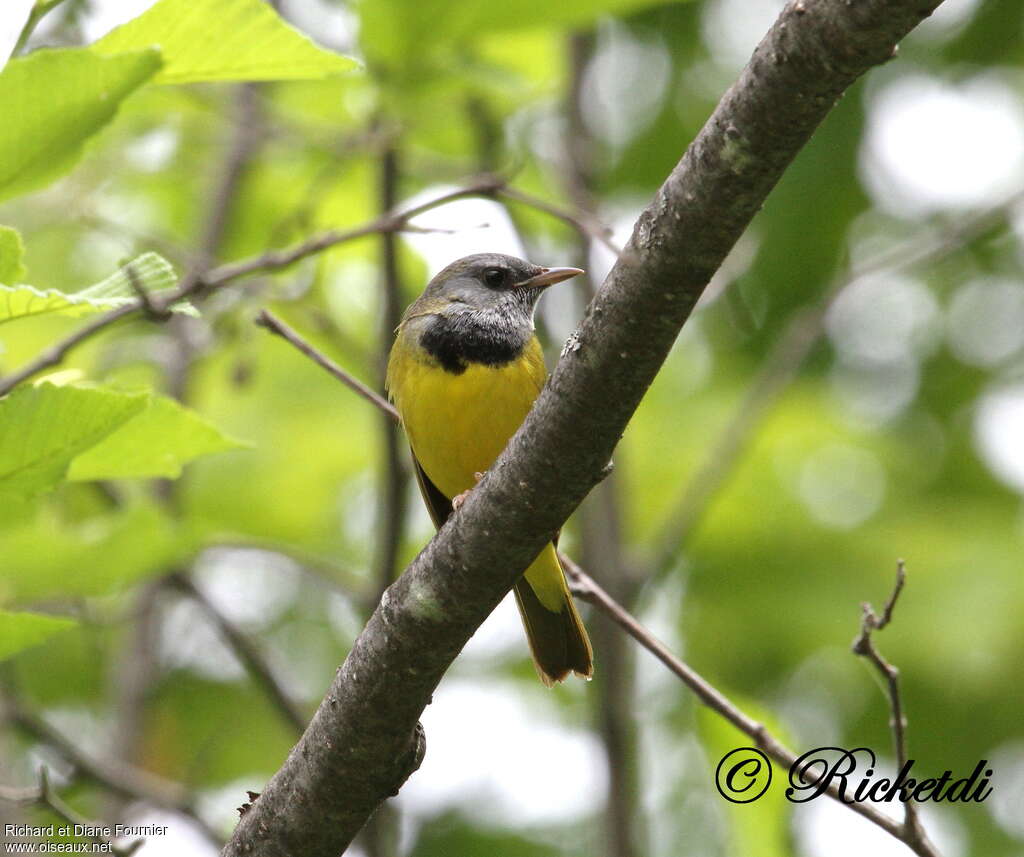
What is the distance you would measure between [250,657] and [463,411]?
164cm

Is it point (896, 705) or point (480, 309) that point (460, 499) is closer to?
point (896, 705)

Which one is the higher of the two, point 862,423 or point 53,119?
point 862,423

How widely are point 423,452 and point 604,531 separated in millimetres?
1692

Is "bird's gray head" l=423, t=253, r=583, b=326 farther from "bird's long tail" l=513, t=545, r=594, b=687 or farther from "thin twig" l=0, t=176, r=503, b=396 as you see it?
"thin twig" l=0, t=176, r=503, b=396

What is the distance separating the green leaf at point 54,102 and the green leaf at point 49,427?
20.1 inches

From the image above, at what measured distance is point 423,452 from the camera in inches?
206

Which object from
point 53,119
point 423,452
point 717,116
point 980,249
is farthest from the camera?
point 980,249

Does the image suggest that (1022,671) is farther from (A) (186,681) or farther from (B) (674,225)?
(B) (674,225)

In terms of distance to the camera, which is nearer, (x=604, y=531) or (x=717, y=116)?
(x=717, y=116)

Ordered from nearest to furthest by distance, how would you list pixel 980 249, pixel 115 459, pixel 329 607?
pixel 115 459 < pixel 329 607 < pixel 980 249

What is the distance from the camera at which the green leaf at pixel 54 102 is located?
9.27 ft

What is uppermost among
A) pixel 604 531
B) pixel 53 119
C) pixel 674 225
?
pixel 604 531

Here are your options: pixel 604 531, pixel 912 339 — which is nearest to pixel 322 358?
pixel 604 531

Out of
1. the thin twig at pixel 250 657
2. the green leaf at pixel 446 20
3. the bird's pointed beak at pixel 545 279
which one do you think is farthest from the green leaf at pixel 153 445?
the bird's pointed beak at pixel 545 279
